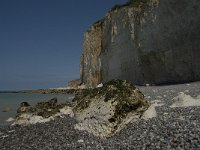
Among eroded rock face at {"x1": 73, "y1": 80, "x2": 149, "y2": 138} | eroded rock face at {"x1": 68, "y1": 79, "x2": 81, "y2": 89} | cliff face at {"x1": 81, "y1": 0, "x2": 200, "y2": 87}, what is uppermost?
cliff face at {"x1": 81, "y1": 0, "x2": 200, "y2": 87}

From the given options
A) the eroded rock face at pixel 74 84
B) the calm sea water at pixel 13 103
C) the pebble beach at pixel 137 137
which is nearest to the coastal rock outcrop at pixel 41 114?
the calm sea water at pixel 13 103

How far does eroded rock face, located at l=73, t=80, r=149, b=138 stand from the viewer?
34.8ft

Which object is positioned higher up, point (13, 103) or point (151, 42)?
point (151, 42)

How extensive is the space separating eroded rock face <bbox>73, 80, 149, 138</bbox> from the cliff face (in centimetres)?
1914

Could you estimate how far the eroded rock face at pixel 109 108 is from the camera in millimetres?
10594

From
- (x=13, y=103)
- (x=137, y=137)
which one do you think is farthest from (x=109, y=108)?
(x=13, y=103)

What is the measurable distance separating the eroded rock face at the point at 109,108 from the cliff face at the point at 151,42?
19.1 m

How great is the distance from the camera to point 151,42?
35.6m

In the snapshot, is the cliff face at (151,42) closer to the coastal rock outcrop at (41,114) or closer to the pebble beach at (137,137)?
the coastal rock outcrop at (41,114)

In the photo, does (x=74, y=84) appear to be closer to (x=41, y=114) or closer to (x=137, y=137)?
(x=41, y=114)

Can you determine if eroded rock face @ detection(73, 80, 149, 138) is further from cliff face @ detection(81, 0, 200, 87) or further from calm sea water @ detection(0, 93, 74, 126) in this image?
cliff face @ detection(81, 0, 200, 87)

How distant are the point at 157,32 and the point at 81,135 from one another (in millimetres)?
25379

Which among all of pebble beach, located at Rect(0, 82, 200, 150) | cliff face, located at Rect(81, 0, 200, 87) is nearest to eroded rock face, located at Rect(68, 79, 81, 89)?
cliff face, located at Rect(81, 0, 200, 87)

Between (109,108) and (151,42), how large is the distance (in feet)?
84.5
